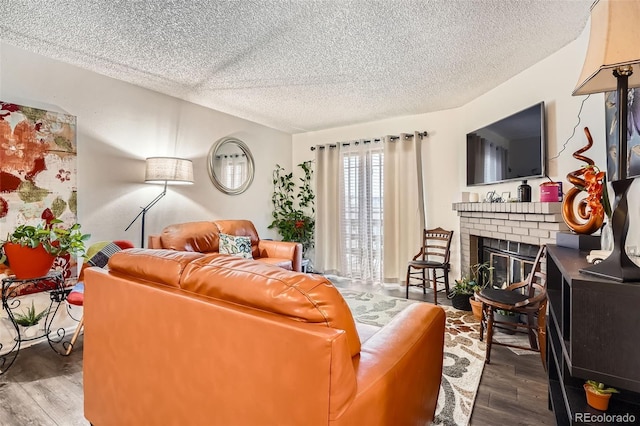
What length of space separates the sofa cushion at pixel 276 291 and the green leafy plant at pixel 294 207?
12.4ft

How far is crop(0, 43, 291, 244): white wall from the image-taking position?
258 cm

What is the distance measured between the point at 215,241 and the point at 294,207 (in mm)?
1930

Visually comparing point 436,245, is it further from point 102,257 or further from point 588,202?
point 102,257

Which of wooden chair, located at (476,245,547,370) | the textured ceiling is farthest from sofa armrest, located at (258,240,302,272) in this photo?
wooden chair, located at (476,245,547,370)

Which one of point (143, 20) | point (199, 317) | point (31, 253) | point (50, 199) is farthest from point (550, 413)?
point (50, 199)

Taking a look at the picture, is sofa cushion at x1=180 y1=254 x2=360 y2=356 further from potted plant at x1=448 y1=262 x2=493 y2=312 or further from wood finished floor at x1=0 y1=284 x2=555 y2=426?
potted plant at x1=448 y1=262 x2=493 y2=312

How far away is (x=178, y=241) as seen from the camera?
3.14 m

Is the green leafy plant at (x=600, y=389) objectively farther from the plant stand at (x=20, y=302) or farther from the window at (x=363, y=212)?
the window at (x=363, y=212)

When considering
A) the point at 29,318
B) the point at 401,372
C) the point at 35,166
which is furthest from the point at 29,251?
the point at 401,372

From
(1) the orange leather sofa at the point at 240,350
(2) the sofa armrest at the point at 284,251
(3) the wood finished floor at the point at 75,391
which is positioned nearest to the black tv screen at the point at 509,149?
(3) the wood finished floor at the point at 75,391

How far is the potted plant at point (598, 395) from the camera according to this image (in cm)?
112

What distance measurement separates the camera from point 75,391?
1862mm

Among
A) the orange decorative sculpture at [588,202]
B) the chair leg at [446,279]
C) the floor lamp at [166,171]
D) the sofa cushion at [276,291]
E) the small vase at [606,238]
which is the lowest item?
the chair leg at [446,279]

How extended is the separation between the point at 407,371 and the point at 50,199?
10.1 ft
